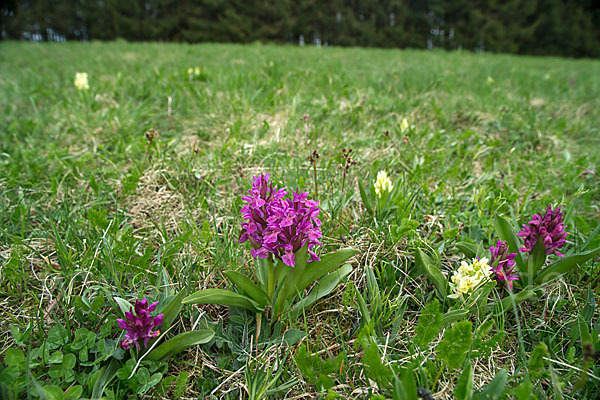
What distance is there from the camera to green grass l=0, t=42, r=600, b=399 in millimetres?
1213

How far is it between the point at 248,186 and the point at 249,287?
2.84ft

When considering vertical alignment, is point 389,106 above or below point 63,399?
above

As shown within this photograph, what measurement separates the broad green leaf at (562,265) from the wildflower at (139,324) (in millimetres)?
1378

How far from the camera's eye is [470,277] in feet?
4.18

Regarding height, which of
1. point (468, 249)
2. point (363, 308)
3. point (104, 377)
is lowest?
point (104, 377)

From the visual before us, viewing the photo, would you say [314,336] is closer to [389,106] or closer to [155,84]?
[389,106]

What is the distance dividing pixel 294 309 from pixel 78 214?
1183 mm

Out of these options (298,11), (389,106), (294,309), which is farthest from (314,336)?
(298,11)

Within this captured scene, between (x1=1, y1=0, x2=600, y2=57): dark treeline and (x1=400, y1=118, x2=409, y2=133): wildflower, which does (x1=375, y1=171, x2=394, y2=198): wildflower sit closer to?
(x1=400, y1=118, x2=409, y2=133): wildflower

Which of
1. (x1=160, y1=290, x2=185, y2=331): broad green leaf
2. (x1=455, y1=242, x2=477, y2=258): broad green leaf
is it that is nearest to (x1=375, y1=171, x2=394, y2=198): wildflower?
(x1=455, y1=242, x2=477, y2=258): broad green leaf

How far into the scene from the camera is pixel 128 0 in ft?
73.6

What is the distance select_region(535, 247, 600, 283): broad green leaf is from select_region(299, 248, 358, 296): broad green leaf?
0.77m

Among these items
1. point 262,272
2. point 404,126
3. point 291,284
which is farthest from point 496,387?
point 404,126

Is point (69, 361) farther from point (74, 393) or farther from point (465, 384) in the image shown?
point (465, 384)
